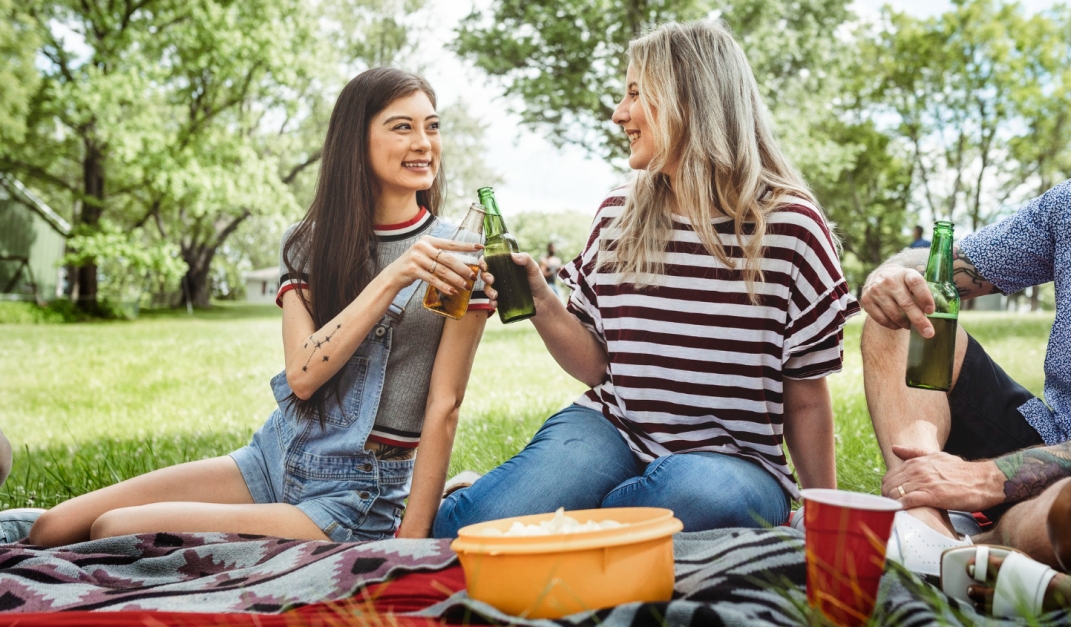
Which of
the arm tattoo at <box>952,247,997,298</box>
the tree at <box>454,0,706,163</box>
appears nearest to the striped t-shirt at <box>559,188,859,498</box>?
the arm tattoo at <box>952,247,997,298</box>

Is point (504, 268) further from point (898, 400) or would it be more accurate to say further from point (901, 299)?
point (898, 400)

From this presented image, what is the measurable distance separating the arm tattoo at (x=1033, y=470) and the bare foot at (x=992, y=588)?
0.45 metres

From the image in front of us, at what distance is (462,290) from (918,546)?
1.27m

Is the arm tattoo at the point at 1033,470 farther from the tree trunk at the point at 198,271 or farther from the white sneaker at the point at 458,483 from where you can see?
the tree trunk at the point at 198,271

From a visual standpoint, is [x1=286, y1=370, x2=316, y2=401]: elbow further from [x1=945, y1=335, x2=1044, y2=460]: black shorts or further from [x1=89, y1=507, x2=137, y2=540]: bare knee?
[x1=945, y1=335, x2=1044, y2=460]: black shorts

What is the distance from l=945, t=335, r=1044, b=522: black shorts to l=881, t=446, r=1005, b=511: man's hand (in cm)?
29

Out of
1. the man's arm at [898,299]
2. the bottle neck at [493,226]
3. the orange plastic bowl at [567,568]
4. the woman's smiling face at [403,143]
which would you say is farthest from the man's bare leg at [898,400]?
the woman's smiling face at [403,143]

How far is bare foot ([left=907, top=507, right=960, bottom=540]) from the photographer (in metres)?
1.98

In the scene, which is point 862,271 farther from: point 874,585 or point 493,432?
point 874,585

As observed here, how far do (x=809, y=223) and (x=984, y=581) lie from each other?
1.03m

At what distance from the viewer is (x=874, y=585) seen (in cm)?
145

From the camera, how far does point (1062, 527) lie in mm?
1606

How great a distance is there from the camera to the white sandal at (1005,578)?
1569mm

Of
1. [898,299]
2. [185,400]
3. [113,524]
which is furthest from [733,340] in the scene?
[185,400]
